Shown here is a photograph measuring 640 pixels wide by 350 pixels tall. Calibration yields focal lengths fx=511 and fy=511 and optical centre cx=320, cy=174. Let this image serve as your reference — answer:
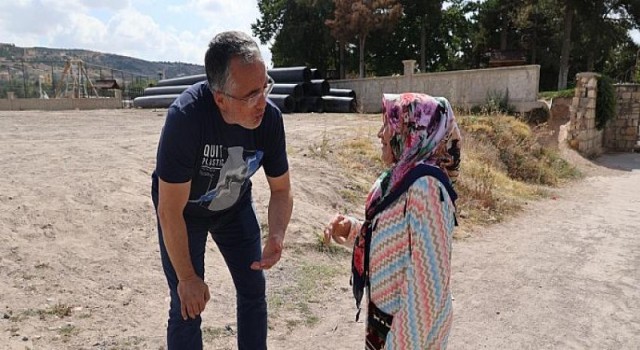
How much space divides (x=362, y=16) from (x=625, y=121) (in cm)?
1615

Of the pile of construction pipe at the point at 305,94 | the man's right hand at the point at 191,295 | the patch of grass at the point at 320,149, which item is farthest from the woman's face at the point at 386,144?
the pile of construction pipe at the point at 305,94

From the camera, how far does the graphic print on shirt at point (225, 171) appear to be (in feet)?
7.07

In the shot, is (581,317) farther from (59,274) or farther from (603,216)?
(603,216)

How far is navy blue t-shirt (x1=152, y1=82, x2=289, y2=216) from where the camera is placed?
6.44ft

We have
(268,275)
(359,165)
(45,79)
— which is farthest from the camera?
(45,79)

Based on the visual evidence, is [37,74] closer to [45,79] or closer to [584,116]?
[45,79]

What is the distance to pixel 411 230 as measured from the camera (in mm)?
Result: 1762

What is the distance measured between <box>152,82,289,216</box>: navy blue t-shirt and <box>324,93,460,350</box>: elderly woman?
58 centimetres

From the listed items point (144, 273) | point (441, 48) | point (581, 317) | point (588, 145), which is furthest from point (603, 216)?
point (441, 48)

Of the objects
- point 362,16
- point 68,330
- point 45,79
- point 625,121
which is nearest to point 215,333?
point 68,330

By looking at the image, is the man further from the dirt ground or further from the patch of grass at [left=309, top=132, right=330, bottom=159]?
the patch of grass at [left=309, top=132, right=330, bottom=159]

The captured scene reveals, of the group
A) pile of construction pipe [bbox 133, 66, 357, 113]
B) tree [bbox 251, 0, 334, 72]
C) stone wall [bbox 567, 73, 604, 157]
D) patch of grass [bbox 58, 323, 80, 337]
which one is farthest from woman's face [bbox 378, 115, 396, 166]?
tree [bbox 251, 0, 334, 72]

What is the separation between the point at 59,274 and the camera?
3.85 m

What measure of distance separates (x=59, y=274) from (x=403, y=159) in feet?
10.2
